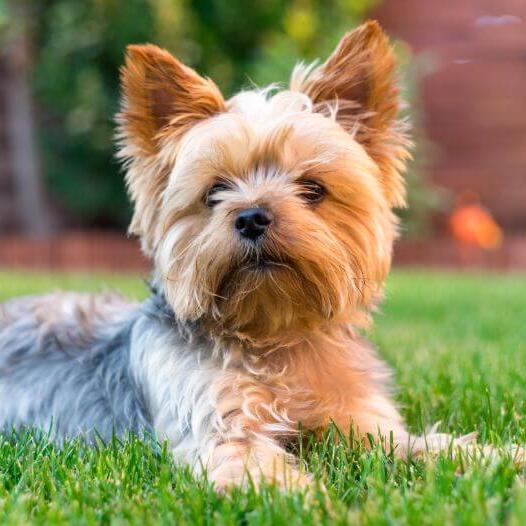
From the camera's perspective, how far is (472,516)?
246 centimetres

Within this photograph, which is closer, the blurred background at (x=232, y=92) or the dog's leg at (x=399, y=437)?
the dog's leg at (x=399, y=437)

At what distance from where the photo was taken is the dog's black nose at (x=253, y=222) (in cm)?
354

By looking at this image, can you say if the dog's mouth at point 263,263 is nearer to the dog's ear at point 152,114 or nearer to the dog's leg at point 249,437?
the dog's leg at point 249,437

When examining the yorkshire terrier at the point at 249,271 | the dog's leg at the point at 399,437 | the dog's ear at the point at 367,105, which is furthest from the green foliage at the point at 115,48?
the dog's leg at the point at 399,437

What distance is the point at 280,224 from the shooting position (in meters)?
3.57

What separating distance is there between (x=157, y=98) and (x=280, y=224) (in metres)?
0.98

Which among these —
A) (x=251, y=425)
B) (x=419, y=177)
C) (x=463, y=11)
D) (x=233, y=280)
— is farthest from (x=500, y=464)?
(x=463, y=11)

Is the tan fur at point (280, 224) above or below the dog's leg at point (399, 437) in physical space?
above

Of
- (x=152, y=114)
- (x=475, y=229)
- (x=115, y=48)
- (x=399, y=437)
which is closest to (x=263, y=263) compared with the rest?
(x=399, y=437)

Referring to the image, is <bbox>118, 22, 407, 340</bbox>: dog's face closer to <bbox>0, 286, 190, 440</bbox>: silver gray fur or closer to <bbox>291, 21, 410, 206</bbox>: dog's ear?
<bbox>291, 21, 410, 206</bbox>: dog's ear

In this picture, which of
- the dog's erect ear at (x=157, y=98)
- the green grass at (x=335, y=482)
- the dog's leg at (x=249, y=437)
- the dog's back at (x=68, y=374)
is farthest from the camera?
the dog's back at (x=68, y=374)

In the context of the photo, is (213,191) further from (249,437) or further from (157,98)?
(249,437)

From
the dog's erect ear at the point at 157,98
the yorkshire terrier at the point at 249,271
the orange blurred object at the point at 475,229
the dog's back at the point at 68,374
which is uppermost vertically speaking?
the dog's erect ear at the point at 157,98

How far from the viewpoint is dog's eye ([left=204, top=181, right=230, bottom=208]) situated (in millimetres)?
3844
